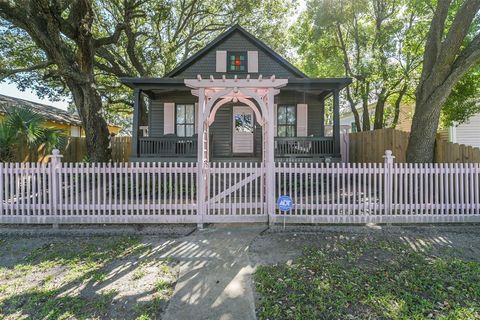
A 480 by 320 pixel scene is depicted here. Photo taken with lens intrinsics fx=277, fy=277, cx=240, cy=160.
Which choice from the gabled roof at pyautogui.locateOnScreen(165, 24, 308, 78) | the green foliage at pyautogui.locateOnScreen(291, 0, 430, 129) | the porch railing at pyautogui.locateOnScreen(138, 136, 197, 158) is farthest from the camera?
the green foliage at pyautogui.locateOnScreen(291, 0, 430, 129)

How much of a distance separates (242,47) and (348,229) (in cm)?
1054

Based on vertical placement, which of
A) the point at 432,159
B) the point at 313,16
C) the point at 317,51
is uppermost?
the point at 313,16

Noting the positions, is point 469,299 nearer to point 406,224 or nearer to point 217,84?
point 406,224

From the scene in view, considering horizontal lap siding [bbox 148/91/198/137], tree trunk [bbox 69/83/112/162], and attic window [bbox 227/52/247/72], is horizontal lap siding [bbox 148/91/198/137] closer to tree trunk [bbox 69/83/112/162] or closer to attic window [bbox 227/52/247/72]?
tree trunk [bbox 69/83/112/162]

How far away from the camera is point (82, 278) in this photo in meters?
4.00

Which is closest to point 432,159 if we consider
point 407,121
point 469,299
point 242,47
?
point 469,299

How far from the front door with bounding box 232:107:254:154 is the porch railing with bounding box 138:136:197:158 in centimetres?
274

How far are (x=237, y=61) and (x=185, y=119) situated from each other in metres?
3.81

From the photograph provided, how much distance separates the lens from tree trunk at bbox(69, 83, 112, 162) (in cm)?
1050

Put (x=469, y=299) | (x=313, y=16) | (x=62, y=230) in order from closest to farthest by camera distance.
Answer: (x=469, y=299) → (x=62, y=230) → (x=313, y=16)

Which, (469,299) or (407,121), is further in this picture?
(407,121)

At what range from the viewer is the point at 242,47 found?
13.6 m

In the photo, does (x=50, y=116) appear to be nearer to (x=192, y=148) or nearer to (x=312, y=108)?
(x=192, y=148)

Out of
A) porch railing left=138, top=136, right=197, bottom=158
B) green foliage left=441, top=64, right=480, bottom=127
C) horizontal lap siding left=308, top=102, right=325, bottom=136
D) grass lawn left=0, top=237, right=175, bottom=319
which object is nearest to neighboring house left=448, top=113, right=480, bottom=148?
green foliage left=441, top=64, right=480, bottom=127
